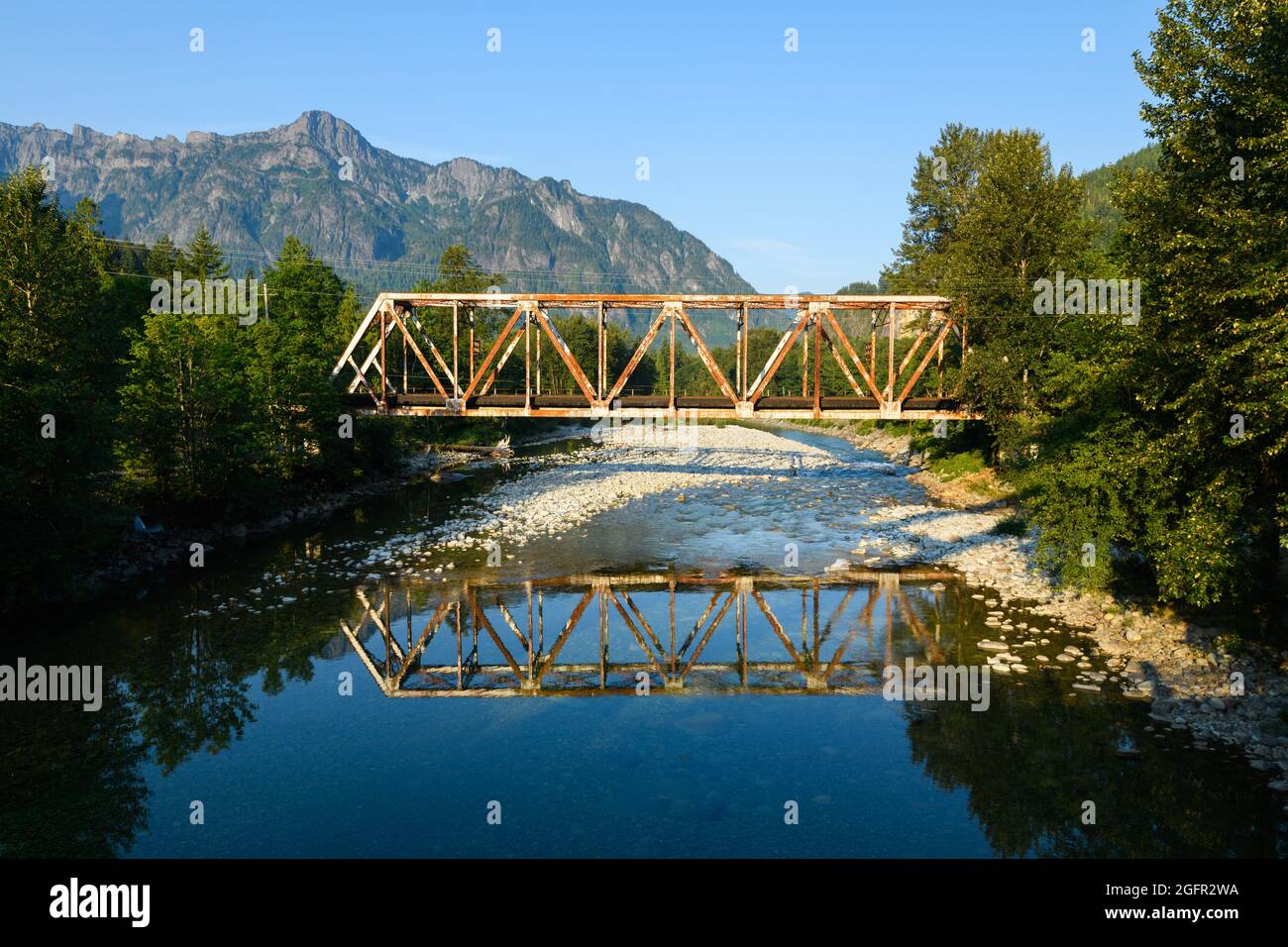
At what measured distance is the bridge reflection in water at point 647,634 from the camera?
71.2 feet

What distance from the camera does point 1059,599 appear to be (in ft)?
89.0

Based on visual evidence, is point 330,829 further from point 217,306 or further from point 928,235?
point 928,235

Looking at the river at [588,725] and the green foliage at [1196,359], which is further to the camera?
the green foliage at [1196,359]

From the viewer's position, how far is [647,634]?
82.9 ft

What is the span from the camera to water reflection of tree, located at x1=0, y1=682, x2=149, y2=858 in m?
14.1

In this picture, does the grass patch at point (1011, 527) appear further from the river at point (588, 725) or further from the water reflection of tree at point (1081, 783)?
the water reflection of tree at point (1081, 783)

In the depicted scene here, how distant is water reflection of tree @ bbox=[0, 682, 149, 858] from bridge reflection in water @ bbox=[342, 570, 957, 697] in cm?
605

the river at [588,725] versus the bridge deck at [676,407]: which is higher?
the bridge deck at [676,407]

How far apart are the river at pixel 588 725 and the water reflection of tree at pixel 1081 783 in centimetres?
6

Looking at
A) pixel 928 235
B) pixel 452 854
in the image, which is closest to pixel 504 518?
pixel 452 854

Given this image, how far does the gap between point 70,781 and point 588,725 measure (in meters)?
10.5

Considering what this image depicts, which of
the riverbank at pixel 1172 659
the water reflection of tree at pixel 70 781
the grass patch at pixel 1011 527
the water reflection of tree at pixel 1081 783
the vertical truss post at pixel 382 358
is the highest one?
the vertical truss post at pixel 382 358

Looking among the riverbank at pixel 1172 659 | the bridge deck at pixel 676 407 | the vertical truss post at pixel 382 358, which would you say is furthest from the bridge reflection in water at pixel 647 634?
the vertical truss post at pixel 382 358

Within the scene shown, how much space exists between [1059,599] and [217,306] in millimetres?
57526
